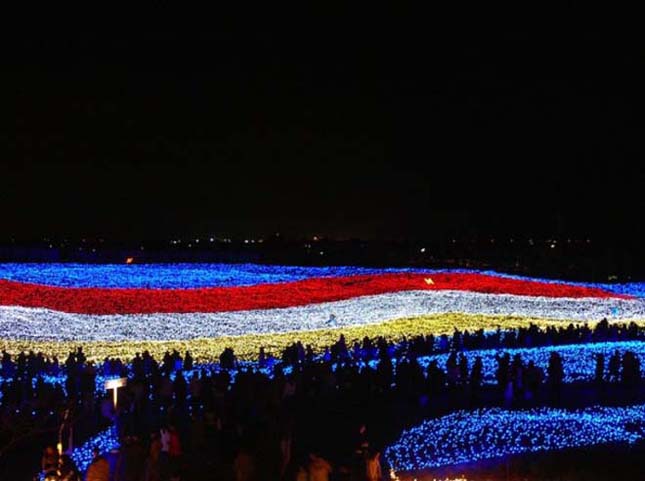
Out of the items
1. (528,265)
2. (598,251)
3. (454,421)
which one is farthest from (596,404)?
(598,251)

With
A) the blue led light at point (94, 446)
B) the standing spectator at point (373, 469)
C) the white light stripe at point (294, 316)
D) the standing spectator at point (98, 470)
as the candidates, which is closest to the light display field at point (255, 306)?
the white light stripe at point (294, 316)

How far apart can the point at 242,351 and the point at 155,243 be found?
31815 millimetres

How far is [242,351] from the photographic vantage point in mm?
19891

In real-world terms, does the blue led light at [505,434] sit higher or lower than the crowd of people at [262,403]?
lower

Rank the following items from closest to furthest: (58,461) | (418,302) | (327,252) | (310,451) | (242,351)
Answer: (58,461)
(310,451)
(242,351)
(418,302)
(327,252)

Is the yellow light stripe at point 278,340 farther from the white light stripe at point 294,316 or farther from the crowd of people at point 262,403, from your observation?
the crowd of people at point 262,403

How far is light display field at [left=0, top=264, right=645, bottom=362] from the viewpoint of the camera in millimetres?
21141

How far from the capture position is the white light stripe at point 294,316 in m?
21.6

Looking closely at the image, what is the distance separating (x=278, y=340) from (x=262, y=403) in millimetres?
7408

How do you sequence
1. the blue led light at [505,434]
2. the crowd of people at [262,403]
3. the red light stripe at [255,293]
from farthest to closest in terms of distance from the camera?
the red light stripe at [255,293]
the blue led light at [505,434]
the crowd of people at [262,403]

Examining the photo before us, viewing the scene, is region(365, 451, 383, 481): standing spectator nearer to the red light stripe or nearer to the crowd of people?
the crowd of people

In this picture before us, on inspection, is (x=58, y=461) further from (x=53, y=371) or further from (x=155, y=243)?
(x=155, y=243)

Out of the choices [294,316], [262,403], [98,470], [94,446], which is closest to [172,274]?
[294,316]

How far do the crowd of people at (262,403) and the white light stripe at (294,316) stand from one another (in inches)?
126
